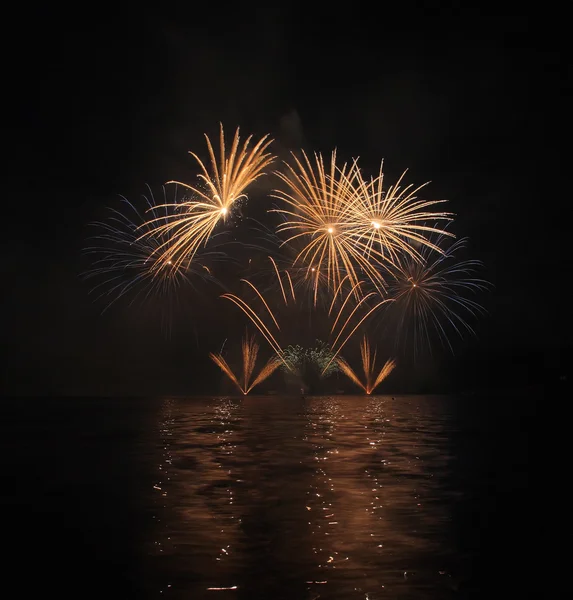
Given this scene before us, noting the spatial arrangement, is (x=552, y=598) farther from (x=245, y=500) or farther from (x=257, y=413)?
(x=257, y=413)

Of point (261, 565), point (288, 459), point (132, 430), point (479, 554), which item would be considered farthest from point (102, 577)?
point (132, 430)

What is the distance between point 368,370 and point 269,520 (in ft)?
284

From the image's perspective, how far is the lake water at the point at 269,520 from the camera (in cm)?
1212

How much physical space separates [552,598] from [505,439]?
29258 millimetres

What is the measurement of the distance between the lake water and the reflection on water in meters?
0.05

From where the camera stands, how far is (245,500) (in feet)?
64.6

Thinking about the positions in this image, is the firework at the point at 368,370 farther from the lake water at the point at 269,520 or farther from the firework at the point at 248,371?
the lake water at the point at 269,520

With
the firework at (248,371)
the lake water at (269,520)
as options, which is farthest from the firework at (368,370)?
the lake water at (269,520)

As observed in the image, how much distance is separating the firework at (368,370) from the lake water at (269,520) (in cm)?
6285

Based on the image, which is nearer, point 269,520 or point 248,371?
point 269,520

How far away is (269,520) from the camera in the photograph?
16.9 meters

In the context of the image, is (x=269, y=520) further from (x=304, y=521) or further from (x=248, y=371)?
(x=248, y=371)

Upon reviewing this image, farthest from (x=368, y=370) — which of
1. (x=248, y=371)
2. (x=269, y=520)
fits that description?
(x=269, y=520)

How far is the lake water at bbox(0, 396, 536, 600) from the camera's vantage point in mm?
12121
